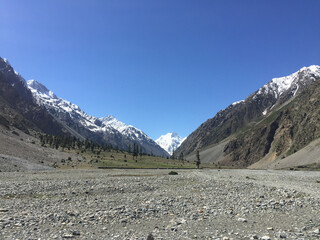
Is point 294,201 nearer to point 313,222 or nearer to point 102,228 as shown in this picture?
point 313,222

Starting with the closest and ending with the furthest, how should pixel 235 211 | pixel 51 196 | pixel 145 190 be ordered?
pixel 235 211 → pixel 51 196 → pixel 145 190

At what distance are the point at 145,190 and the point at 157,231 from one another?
1850cm

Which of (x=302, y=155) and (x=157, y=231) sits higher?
(x=302, y=155)

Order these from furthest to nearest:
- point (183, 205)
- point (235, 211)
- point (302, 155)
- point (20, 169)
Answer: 1. point (302, 155)
2. point (20, 169)
3. point (183, 205)
4. point (235, 211)

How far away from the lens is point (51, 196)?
29438 millimetres

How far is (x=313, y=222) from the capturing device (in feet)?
58.2

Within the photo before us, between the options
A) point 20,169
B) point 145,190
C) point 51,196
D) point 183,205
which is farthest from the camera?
point 20,169

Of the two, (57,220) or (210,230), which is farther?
(57,220)

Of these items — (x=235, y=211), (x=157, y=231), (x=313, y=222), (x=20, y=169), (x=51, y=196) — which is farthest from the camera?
(x=20, y=169)

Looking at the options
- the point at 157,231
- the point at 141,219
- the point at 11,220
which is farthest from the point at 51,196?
the point at 157,231

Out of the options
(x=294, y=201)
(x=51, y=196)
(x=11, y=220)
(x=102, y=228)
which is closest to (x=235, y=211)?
(x=294, y=201)

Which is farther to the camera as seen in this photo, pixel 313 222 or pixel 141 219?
pixel 141 219

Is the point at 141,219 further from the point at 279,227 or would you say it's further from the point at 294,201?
the point at 294,201

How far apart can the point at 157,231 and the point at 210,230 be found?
3.46m
